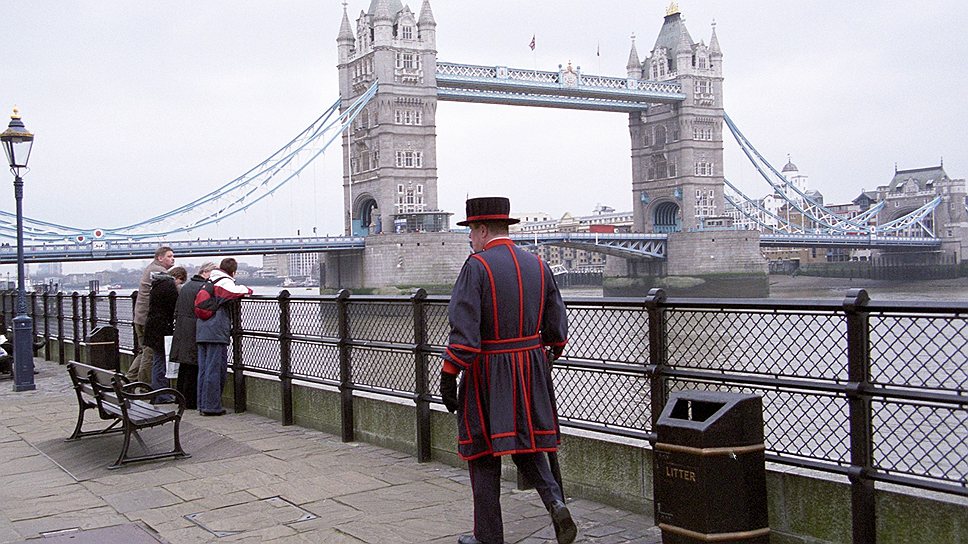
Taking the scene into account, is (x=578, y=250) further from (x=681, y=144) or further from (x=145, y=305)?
(x=145, y=305)

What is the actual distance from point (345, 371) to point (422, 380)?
972mm

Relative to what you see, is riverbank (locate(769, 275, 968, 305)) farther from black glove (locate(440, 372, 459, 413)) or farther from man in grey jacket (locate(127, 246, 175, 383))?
black glove (locate(440, 372, 459, 413))

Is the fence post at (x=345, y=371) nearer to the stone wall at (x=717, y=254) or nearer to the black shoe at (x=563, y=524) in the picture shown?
the black shoe at (x=563, y=524)

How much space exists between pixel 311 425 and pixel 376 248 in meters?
47.5

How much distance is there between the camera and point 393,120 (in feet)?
197

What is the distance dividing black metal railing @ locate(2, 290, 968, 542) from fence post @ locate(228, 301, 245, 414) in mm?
13

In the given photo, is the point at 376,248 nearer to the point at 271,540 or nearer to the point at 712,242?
the point at 712,242

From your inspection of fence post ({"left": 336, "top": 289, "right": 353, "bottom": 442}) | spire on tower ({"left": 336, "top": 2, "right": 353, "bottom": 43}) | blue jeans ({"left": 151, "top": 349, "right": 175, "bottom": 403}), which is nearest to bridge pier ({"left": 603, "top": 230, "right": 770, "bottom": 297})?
spire on tower ({"left": 336, "top": 2, "right": 353, "bottom": 43})

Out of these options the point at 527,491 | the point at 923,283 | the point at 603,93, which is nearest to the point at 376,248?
the point at 603,93

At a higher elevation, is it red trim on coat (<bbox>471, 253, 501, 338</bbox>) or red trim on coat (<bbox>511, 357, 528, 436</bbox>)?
red trim on coat (<bbox>471, 253, 501, 338</bbox>)

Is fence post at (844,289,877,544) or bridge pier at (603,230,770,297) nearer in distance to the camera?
fence post at (844,289,877,544)

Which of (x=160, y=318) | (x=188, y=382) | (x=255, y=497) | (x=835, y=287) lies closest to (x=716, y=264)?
(x=835, y=287)

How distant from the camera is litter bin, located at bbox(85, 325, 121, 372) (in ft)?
34.8

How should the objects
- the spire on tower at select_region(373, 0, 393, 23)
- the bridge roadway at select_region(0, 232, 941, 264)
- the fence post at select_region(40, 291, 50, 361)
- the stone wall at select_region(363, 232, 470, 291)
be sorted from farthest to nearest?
1. the spire on tower at select_region(373, 0, 393, 23)
2. the stone wall at select_region(363, 232, 470, 291)
3. the bridge roadway at select_region(0, 232, 941, 264)
4. the fence post at select_region(40, 291, 50, 361)
